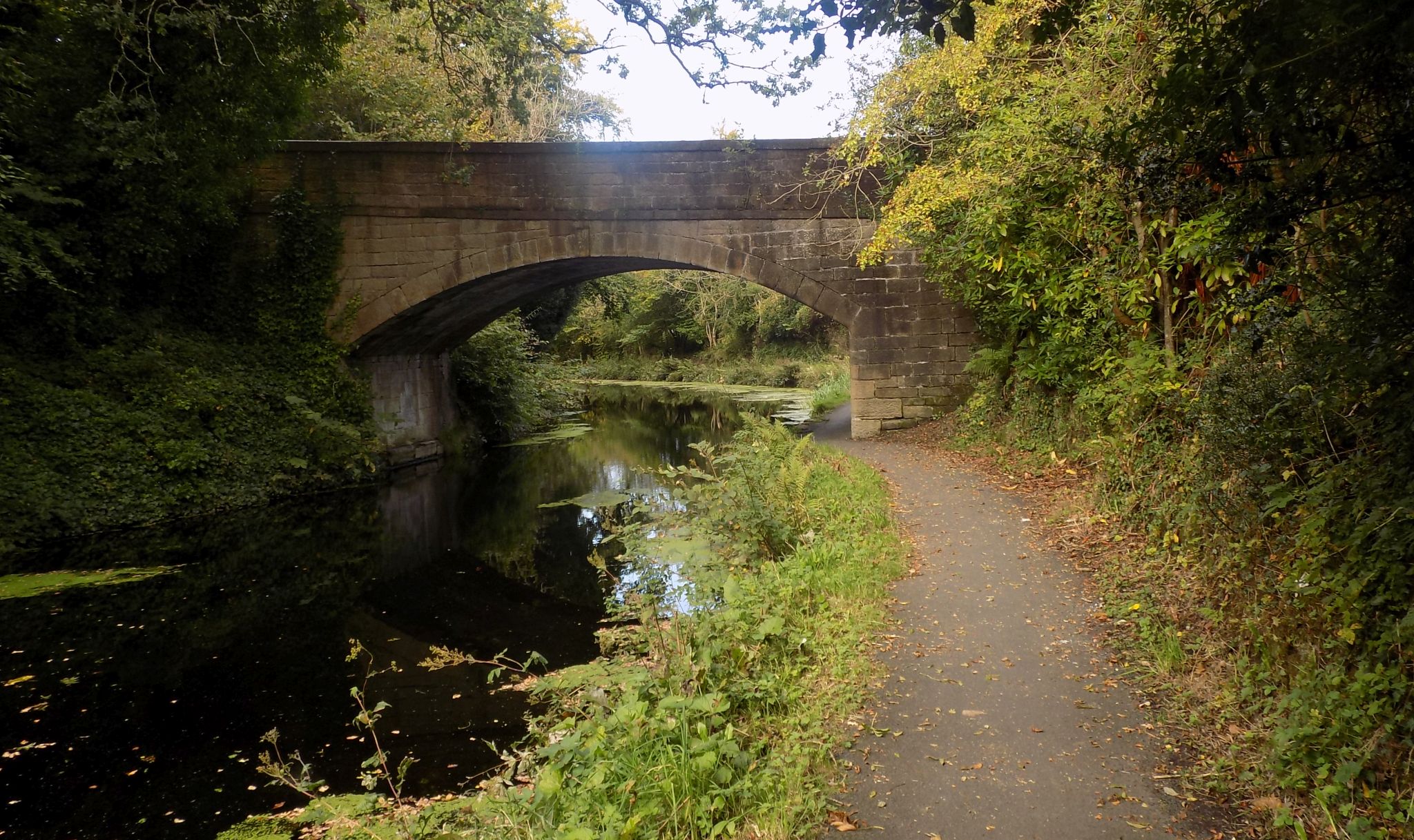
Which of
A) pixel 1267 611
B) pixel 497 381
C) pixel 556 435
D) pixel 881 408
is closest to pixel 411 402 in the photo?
pixel 497 381

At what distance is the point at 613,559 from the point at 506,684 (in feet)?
10.1

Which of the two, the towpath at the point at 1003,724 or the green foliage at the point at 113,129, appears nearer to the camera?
the towpath at the point at 1003,724

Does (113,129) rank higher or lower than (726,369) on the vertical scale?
higher

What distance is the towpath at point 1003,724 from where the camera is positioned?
2562mm

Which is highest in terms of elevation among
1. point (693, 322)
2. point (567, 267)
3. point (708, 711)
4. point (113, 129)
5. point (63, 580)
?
point (113, 129)

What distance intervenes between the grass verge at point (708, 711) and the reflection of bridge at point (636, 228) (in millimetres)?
6015

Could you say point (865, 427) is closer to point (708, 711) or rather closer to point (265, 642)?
point (265, 642)

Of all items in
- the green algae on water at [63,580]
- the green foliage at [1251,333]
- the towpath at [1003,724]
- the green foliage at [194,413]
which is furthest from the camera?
the green foliage at [194,413]

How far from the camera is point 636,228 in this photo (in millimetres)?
11805

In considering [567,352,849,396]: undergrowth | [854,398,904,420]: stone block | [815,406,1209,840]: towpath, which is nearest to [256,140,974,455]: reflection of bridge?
[854,398,904,420]: stone block

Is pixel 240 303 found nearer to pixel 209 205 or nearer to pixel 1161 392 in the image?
pixel 209 205

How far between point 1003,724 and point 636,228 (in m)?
9.71

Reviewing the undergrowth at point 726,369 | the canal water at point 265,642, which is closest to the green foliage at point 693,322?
the undergrowth at point 726,369

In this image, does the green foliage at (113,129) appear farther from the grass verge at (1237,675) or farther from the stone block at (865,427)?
the grass verge at (1237,675)
